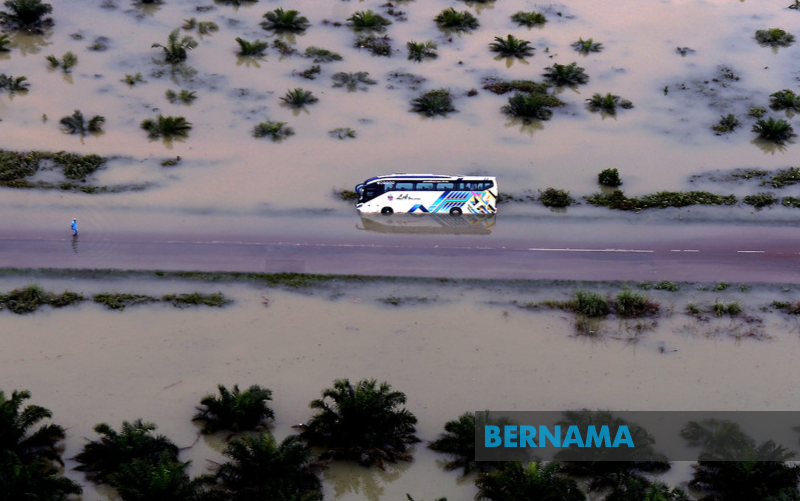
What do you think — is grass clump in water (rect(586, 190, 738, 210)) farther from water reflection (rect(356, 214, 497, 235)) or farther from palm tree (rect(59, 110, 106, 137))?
palm tree (rect(59, 110, 106, 137))

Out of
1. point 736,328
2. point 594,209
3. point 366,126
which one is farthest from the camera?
point 366,126

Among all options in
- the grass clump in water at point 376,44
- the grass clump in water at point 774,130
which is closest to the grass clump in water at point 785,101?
the grass clump in water at point 774,130

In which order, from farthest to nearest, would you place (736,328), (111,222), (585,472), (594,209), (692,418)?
1. (594,209)
2. (111,222)
3. (736,328)
4. (692,418)
5. (585,472)

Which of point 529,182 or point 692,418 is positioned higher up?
point 529,182

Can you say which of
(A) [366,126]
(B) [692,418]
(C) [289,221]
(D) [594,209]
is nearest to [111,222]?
(C) [289,221]

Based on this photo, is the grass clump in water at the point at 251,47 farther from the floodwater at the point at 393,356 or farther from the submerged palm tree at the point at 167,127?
the floodwater at the point at 393,356

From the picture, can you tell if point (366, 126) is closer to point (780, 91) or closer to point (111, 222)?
point (111, 222)

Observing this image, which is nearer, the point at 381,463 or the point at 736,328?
the point at 381,463
